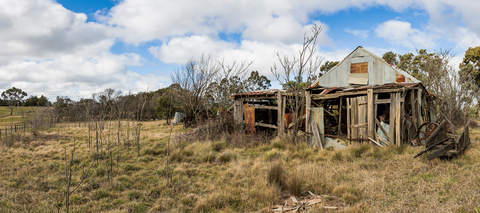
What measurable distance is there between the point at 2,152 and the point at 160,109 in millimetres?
17778

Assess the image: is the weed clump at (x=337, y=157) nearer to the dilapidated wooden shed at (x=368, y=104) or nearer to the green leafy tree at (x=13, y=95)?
the dilapidated wooden shed at (x=368, y=104)

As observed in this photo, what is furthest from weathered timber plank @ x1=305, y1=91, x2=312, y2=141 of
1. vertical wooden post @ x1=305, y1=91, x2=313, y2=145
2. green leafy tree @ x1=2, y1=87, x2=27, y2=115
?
green leafy tree @ x1=2, y1=87, x2=27, y2=115

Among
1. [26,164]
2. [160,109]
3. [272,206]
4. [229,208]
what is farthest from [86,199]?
[160,109]

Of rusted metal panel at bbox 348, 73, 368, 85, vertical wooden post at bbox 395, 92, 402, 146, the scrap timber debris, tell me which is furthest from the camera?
rusted metal panel at bbox 348, 73, 368, 85

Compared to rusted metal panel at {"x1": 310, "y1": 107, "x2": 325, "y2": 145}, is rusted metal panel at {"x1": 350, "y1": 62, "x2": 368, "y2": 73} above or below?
above

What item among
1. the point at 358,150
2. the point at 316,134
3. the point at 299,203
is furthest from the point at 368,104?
the point at 299,203

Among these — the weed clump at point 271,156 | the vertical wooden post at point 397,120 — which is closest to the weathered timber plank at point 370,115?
the vertical wooden post at point 397,120

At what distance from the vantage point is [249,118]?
1314 centimetres

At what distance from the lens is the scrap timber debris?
4.23 meters

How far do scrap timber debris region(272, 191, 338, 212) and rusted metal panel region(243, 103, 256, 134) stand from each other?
26.5 ft

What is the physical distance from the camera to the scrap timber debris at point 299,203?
4230 mm

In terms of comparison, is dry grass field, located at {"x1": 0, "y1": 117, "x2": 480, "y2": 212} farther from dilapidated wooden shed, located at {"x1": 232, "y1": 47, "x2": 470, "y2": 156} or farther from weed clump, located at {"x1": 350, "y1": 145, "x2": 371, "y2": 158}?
dilapidated wooden shed, located at {"x1": 232, "y1": 47, "x2": 470, "y2": 156}

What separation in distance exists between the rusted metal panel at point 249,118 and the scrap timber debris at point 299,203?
26.5 feet

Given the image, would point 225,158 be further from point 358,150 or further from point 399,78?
point 399,78
